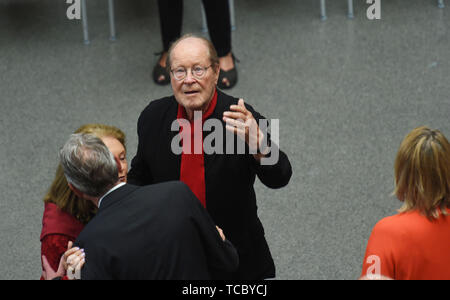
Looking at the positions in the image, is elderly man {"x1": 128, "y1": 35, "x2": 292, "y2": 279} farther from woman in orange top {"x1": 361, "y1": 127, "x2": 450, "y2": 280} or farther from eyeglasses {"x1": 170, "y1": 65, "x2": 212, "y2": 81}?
woman in orange top {"x1": 361, "y1": 127, "x2": 450, "y2": 280}

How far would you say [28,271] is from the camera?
2.85 meters

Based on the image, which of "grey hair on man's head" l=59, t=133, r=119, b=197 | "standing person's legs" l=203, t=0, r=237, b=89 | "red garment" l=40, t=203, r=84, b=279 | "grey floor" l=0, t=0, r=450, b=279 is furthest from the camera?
"standing person's legs" l=203, t=0, r=237, b=89

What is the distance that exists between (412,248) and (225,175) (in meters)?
0.60

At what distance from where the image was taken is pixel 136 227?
1.60 metres

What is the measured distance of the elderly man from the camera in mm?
1933

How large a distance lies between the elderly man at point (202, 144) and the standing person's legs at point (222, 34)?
5.39 feet

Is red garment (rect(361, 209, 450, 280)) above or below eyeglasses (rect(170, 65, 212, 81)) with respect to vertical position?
below

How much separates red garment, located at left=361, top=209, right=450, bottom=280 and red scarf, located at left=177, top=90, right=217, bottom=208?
57 cm

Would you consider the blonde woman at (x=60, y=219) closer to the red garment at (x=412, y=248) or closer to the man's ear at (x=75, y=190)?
the man's ear at (x=75, y=190)

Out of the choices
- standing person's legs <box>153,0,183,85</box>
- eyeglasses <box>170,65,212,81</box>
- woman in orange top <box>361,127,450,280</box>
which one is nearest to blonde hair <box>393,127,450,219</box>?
woman in orange top <box>361,127,450,280</box>

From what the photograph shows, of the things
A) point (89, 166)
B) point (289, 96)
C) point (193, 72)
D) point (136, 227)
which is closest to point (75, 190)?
point (89, 166)

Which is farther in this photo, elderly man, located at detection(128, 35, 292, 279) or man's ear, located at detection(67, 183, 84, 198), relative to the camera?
elderly man, located at detection(128, 35, 292, 279)

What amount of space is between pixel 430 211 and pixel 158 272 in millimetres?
703

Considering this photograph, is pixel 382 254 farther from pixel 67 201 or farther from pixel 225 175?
pixel 67 201
